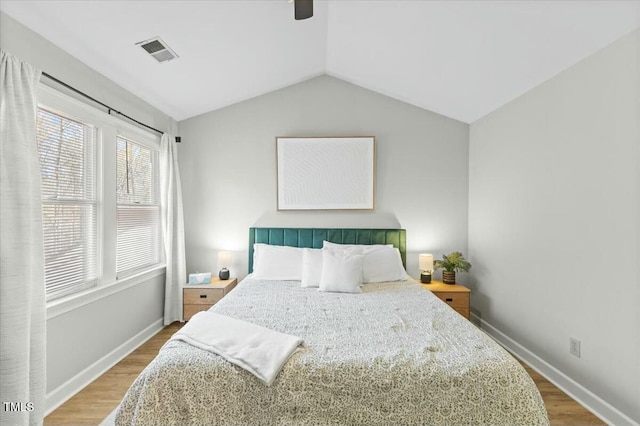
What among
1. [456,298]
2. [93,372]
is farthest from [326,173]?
[93,372]

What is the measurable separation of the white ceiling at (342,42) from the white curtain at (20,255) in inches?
23.0

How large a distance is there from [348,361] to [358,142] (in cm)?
280

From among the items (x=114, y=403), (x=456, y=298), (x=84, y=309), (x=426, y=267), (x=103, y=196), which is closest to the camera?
(x=114, y=403)

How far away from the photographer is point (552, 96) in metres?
2.53

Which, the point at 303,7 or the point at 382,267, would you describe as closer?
the point at 303,7

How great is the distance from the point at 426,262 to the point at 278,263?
1693mm

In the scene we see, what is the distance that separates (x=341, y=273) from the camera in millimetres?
2902

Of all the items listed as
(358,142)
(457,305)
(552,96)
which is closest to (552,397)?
(457,305)

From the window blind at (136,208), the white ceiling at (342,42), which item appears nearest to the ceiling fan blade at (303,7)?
the white ceiling at (342,42)

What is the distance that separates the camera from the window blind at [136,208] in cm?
297

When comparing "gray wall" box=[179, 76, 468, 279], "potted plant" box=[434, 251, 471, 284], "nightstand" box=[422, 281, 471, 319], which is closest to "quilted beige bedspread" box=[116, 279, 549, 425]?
"nightstand" box=[422, 281, 471, 319]

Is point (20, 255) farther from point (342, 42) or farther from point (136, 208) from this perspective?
point (342, 42)

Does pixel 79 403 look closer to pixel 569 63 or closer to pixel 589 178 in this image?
pixel 589 178

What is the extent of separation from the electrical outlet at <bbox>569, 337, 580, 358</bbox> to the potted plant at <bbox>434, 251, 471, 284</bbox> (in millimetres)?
1252
